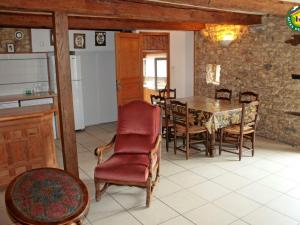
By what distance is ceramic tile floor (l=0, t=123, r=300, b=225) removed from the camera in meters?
3.02

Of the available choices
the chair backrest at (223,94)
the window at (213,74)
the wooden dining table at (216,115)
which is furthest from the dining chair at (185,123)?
the window at (213,74)

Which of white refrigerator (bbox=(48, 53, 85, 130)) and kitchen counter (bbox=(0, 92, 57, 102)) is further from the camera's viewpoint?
white refrigerator (bbox=(48, 53, 85, 130))

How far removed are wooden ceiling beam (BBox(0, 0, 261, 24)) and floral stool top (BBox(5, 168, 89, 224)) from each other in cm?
160

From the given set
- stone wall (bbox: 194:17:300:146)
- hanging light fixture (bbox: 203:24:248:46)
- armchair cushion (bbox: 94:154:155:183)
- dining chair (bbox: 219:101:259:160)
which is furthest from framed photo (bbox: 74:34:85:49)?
armchair cushion (bbox: 94:154:155:183)

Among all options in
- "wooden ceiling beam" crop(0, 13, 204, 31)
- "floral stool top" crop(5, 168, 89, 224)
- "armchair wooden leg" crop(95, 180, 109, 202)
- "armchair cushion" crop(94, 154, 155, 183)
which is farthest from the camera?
"wooden ceiling beam" crop(0, 13, 204, 31)

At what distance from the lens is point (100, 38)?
6691 mm

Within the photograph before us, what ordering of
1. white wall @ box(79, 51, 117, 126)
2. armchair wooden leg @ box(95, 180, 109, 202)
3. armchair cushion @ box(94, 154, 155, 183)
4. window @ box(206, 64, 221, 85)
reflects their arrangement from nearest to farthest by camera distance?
armchair cushion @ box(94, 154, 155, 183)
armchair wooden leg @ box(95, 180, 109, 202)
window @ box(206, 64, 221, 85)
white wall @ box(79, 51, 117, 126)

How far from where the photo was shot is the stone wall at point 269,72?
5207mm

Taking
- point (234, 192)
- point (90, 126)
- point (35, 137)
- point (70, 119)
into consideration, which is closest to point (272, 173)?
point (234, 192)

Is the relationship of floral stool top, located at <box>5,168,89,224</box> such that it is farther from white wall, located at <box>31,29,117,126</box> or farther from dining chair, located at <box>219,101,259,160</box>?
white wall, located at <box>31,29,117,126</box>

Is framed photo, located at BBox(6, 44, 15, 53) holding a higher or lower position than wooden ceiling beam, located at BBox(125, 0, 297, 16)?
lower

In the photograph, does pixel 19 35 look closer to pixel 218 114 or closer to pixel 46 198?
pixel 218 114

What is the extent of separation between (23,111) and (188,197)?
94.9 inches

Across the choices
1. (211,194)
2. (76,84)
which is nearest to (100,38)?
(76,84)
